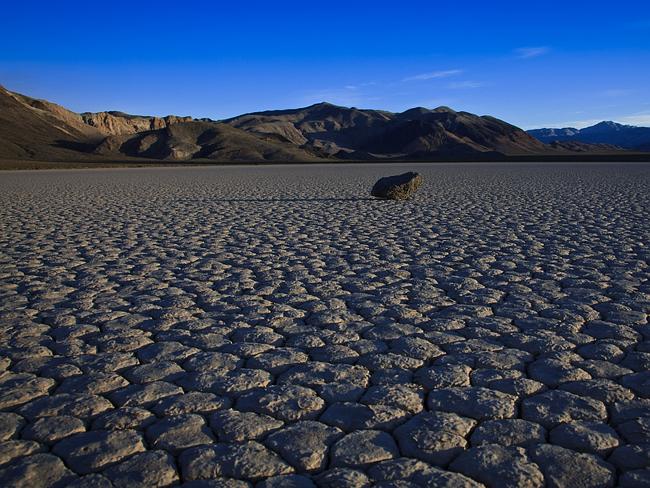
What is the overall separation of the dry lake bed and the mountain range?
55.7 meters

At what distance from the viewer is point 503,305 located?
3.89 metres

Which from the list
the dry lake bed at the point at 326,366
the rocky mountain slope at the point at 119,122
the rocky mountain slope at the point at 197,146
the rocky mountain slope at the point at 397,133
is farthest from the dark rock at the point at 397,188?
the rocky mountain slope at the point at 119,122

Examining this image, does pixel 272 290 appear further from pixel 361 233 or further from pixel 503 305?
pixel 361 233

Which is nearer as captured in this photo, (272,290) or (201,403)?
(201,403)

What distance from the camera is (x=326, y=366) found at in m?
2.82

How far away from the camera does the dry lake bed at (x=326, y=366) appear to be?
1.97 meters

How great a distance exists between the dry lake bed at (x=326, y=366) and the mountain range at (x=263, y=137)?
55715 millimetres

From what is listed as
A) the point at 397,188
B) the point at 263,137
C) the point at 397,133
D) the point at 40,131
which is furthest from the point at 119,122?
the point at 397,188

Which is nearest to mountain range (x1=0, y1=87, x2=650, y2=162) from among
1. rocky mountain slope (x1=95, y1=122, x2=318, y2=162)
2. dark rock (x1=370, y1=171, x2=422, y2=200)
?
rocky mountain slope (x1=95, y1=122, x2=318, y2=162)

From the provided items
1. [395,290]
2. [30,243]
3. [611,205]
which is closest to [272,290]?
[395,290]

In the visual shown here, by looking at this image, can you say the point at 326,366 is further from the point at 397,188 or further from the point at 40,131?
the point at 40,131

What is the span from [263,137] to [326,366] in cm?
8454

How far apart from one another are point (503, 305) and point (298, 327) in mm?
1435

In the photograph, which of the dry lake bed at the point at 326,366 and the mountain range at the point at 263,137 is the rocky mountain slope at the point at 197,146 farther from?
the dry lake bed at the point at 326,366
